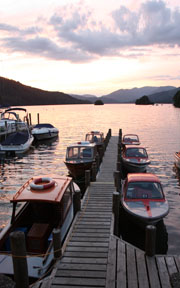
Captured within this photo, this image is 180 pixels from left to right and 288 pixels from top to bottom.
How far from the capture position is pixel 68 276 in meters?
7.03

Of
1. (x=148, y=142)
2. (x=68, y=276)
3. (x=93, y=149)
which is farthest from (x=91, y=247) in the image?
(x=148, y=142)

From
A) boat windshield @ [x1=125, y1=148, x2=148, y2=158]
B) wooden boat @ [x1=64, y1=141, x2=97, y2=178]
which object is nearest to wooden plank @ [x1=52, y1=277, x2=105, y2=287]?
wooden boat @ [x1=64, y1=141, x2=97, y2=178]

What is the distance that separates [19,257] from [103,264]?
8.49 ft

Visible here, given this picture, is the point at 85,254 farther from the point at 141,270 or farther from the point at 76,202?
the point at 76,202

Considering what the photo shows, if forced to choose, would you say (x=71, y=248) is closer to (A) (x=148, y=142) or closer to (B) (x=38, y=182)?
(B) (x=38, y=182)

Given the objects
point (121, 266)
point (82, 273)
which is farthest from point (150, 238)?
point (82, 273)

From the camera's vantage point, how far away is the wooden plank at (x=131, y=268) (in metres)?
6.71

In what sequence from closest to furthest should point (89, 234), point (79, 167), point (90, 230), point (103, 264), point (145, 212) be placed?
point (103, 264), point (89, 234), point (90, 230), point (145, 212), point (79, 167)

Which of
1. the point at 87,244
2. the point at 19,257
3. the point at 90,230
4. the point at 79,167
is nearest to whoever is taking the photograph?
the point at 19,257

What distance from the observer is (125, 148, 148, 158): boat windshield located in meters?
22.7

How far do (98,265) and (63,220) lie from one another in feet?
9.24

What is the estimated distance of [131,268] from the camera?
7.29 metres

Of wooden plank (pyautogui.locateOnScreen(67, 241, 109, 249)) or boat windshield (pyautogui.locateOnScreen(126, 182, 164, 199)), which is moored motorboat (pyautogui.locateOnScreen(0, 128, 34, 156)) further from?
wooden plank (pyautogui.locateOnScreen(67, 241, 109, 249))

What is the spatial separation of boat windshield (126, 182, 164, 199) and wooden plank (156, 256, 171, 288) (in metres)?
5.04
